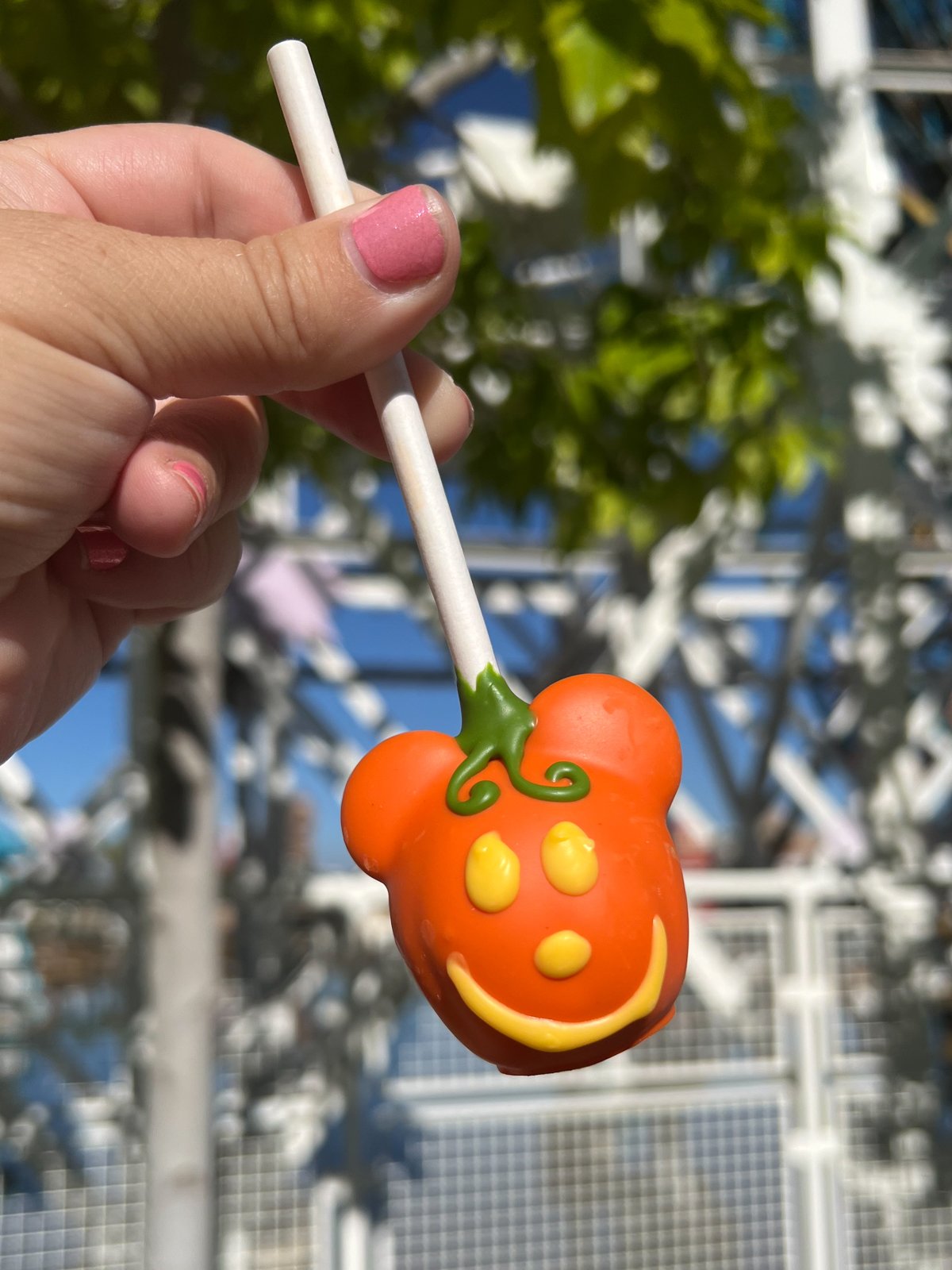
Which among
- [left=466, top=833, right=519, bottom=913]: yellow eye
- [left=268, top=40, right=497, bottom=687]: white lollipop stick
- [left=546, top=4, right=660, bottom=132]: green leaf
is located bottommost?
[left=466, top=833, right=519, bottom=913]: yellow eye

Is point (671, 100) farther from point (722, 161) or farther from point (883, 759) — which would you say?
point (883, 759)

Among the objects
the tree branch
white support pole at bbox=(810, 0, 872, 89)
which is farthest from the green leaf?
white support pole at bbox=(810, 0, 872, 89)

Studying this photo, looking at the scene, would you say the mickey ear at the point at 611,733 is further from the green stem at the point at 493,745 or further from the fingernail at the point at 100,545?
the fingernail at the point at 100,545

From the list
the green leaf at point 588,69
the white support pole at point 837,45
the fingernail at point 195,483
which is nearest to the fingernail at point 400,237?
the fingernail at point 195,483

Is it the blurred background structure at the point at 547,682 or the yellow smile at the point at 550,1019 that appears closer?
the yellow smile at the point at 550,1019

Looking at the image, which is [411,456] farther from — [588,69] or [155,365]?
[588,69]

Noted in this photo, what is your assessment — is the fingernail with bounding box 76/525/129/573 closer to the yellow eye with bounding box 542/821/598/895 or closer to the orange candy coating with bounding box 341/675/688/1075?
the orange candy coating with bounding box 341/675/688/1075

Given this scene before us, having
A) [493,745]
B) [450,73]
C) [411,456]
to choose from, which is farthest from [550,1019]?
[450,73]
